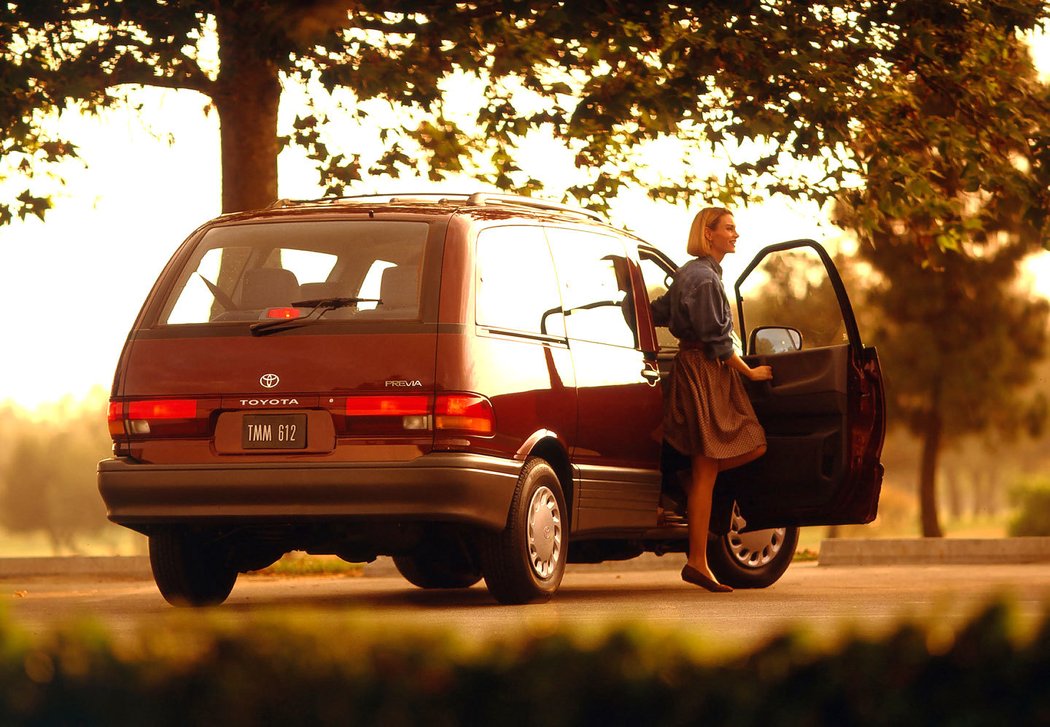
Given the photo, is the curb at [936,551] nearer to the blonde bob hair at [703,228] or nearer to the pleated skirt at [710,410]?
the pleated skirt at [710,410]

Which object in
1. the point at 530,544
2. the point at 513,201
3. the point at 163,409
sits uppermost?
the point at 513,201

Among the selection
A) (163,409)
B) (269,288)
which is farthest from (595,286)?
(163,409)

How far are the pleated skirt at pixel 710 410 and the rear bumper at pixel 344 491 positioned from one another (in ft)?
5.14

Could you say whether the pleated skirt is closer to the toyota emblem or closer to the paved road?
the paved road

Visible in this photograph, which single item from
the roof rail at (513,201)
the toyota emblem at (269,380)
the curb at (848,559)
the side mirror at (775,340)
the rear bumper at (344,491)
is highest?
the roof rail at (513,201)

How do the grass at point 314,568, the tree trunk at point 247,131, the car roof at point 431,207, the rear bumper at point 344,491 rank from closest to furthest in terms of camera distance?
the rear bumper at point 344,491 → the car roof at point 431,207 → the grass at point 314,568 → the tree trunk at point 247,131

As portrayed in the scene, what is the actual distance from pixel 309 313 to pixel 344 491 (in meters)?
0.89

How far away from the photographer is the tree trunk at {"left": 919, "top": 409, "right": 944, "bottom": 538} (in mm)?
29844

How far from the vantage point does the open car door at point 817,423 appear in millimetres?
9859

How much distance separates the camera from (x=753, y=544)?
11016mm

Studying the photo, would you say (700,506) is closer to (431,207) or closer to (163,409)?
(431,207)

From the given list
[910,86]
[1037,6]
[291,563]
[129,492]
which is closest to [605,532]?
[129,492]

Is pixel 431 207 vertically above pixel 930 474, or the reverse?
pixel 431 207

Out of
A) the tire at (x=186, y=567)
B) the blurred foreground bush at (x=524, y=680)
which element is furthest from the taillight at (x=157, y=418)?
the blurred foreground bush at (x=524, y=680)
